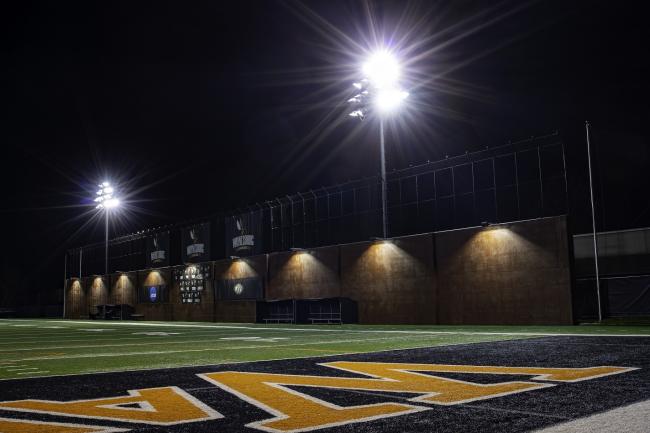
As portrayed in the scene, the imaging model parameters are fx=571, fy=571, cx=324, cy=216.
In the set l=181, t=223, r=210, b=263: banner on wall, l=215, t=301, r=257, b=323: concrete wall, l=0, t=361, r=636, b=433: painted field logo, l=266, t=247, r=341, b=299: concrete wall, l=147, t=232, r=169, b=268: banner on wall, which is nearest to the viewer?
l=0, t=361, r=636, b=433: painted field logo

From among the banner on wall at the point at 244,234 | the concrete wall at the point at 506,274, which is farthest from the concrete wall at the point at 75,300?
the concrete wall at the point at 506,274

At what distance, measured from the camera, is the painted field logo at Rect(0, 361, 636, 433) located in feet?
12.9

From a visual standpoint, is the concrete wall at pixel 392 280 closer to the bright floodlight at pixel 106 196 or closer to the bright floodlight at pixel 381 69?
the bright floodlight at pixel 381 69

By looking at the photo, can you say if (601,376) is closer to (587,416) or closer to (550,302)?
(587,416)

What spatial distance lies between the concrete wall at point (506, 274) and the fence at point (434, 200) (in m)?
1.26

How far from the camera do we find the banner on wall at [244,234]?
35844mm

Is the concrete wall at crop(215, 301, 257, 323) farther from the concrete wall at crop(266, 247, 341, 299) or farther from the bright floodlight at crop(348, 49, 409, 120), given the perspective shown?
the bright floodlight at crop(348, 49, 409, 120)

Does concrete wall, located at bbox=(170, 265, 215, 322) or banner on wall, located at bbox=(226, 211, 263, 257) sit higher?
Result: banner on wall, located at bbox=(226, 211, 263, 257)

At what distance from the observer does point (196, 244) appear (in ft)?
134

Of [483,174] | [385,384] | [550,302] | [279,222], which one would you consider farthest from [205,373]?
[279,222]

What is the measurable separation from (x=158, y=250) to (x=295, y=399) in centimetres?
4247

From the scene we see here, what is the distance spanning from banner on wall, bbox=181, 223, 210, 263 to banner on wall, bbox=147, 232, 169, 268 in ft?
8.25

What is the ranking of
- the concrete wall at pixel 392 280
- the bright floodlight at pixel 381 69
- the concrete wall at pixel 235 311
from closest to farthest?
1. the bright floodlight at pixel 381 69
2. the concrete wall at pixel 392 280
3. the concrete wall at pixel 235 311

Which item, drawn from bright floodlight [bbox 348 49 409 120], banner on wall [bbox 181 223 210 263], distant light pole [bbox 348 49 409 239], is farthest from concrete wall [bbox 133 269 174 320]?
bright floodlight [bbox 348 49 409 120]
